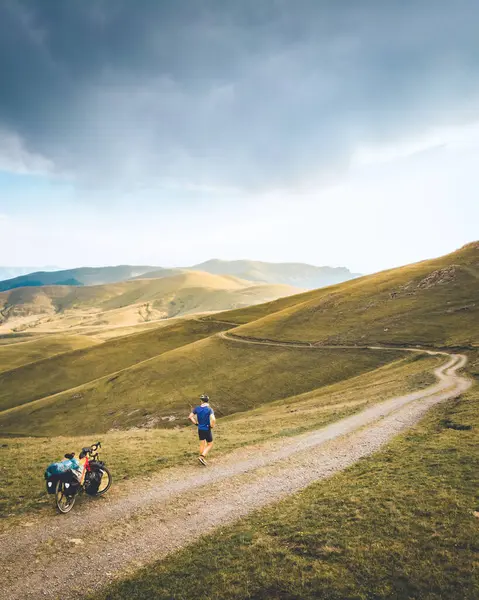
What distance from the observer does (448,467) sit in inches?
683

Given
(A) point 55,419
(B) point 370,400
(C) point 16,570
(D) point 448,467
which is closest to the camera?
(C) point 16,570

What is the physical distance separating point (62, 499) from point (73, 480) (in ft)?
2.94

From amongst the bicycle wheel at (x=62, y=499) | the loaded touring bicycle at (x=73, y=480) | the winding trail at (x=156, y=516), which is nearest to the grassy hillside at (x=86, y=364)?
the winding trail at (x=156, y=516)

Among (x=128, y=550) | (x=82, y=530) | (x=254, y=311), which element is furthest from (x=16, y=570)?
(x=254, y=311)

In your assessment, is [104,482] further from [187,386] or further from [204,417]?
[187,386]

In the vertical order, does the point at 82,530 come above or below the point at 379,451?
above

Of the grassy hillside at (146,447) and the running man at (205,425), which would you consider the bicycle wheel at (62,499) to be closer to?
the grassy hillside at (146,447)

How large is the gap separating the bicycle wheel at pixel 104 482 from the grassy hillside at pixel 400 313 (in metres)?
70.6

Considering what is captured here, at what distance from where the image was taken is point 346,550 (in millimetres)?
11148

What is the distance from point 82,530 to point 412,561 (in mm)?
12308

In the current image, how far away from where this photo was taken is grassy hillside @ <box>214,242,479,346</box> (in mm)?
79688

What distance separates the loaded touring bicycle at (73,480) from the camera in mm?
14992

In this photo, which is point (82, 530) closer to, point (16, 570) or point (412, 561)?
point (16, 570)

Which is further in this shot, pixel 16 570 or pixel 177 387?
pixel 177 387
